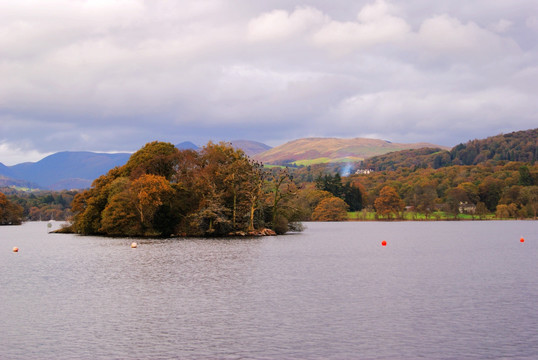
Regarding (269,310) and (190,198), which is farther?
(190,198)

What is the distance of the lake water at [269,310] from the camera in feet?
72.7

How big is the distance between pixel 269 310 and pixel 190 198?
253 feet

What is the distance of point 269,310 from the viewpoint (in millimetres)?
30078

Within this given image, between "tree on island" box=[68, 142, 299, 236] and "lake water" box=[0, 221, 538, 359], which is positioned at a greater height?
"tree on island" box=[68, 142, 299, 236]

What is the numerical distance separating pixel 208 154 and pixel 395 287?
7465 cm

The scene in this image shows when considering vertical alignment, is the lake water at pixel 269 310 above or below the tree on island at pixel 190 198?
below

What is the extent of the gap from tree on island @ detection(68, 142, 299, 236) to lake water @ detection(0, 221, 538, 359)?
44.4 m

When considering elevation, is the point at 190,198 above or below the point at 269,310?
above

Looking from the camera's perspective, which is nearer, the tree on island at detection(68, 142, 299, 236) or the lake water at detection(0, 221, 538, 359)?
the lake water at detection(0, 221, 538, 359)

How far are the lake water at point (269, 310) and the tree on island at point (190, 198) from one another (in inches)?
1746

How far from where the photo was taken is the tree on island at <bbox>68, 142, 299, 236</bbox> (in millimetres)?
99875

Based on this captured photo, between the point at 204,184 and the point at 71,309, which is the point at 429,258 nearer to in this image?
the point at 71,309

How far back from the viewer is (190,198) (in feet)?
346

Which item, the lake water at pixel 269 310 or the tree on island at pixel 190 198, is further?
the tree on island at pixel 190 198
